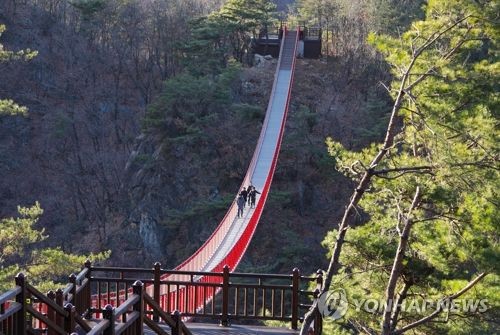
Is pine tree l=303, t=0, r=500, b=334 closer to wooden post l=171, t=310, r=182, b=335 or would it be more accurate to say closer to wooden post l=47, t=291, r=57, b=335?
wooden post l=171, t=310, r=182, b=335

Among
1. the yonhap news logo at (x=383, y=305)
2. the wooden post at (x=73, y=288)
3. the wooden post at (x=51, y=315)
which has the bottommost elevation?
the yonhap news logo at (x=383, y=305)

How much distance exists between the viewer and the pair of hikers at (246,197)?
698 inches

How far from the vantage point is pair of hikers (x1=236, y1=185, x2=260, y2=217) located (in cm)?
1772

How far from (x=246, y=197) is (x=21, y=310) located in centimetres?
1292

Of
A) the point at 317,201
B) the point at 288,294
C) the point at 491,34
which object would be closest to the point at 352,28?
the point at 317,201

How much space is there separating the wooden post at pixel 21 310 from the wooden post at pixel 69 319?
1.30 feet

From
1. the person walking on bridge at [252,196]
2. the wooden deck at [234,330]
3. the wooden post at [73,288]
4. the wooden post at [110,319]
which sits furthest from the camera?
the person walking on bridge at [252,196]

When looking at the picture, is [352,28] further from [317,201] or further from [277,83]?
[317,201]

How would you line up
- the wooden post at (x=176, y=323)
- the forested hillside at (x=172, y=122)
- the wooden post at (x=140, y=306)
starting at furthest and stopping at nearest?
1. the forested hillside at (x=172, y=122)
2. the wooden post at (x=176, y=323)
3. the wooden post at (x=140, y=306)

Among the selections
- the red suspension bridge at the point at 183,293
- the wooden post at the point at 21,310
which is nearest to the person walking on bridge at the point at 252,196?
the red suspension bridge at the point at 183,293

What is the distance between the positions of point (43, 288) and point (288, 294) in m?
7.83

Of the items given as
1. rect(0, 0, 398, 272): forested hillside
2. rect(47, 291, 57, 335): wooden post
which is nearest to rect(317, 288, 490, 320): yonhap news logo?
rect(47, 291, 57, 335): wooden post

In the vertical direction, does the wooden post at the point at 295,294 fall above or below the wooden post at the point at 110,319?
below

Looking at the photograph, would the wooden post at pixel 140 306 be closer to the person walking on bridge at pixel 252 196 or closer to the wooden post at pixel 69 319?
the wooden post at pixel 69 319
